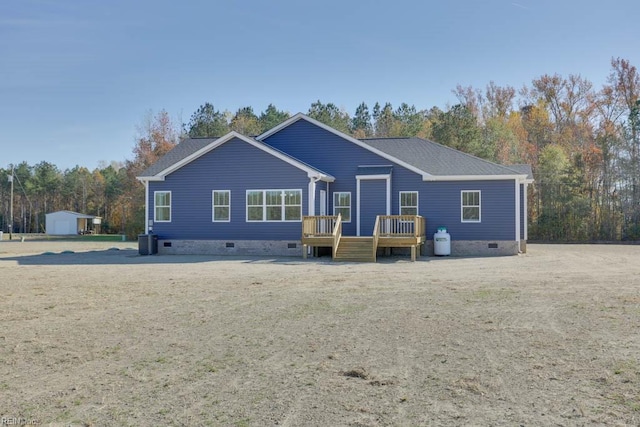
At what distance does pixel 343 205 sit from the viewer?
2230cm

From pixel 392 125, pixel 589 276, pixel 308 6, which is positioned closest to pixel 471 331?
pixel 589 276

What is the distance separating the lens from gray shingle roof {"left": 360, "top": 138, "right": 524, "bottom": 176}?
21.1 meters

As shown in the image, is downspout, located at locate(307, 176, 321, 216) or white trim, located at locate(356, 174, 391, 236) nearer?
downspout, located at locate(307, 176, 321, 216)

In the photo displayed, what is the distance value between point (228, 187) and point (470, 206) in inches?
389

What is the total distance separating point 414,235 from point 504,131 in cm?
2587

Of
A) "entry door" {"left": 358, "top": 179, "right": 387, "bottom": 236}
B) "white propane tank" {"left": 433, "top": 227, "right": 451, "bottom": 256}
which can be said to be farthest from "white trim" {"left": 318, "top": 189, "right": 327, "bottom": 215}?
"white propane tank" {"left": 433, "top": 227, "right": 451, "bottom": 256}

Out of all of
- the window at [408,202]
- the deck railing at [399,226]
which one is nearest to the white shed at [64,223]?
the window at [408,202]

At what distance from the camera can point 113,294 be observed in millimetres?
10039

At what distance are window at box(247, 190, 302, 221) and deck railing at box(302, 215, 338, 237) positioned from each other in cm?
102

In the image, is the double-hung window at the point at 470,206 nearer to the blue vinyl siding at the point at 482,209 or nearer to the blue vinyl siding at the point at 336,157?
the blue vinyl siding at the point at 482,209

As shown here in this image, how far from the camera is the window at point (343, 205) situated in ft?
72.7

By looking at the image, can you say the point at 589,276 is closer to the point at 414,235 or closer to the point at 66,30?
the point at 414,235

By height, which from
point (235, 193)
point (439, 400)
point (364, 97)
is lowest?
point (439, 400)

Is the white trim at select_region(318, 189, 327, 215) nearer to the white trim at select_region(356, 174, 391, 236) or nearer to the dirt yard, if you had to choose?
the white trim at select_region(356, 174, 391, 236)
